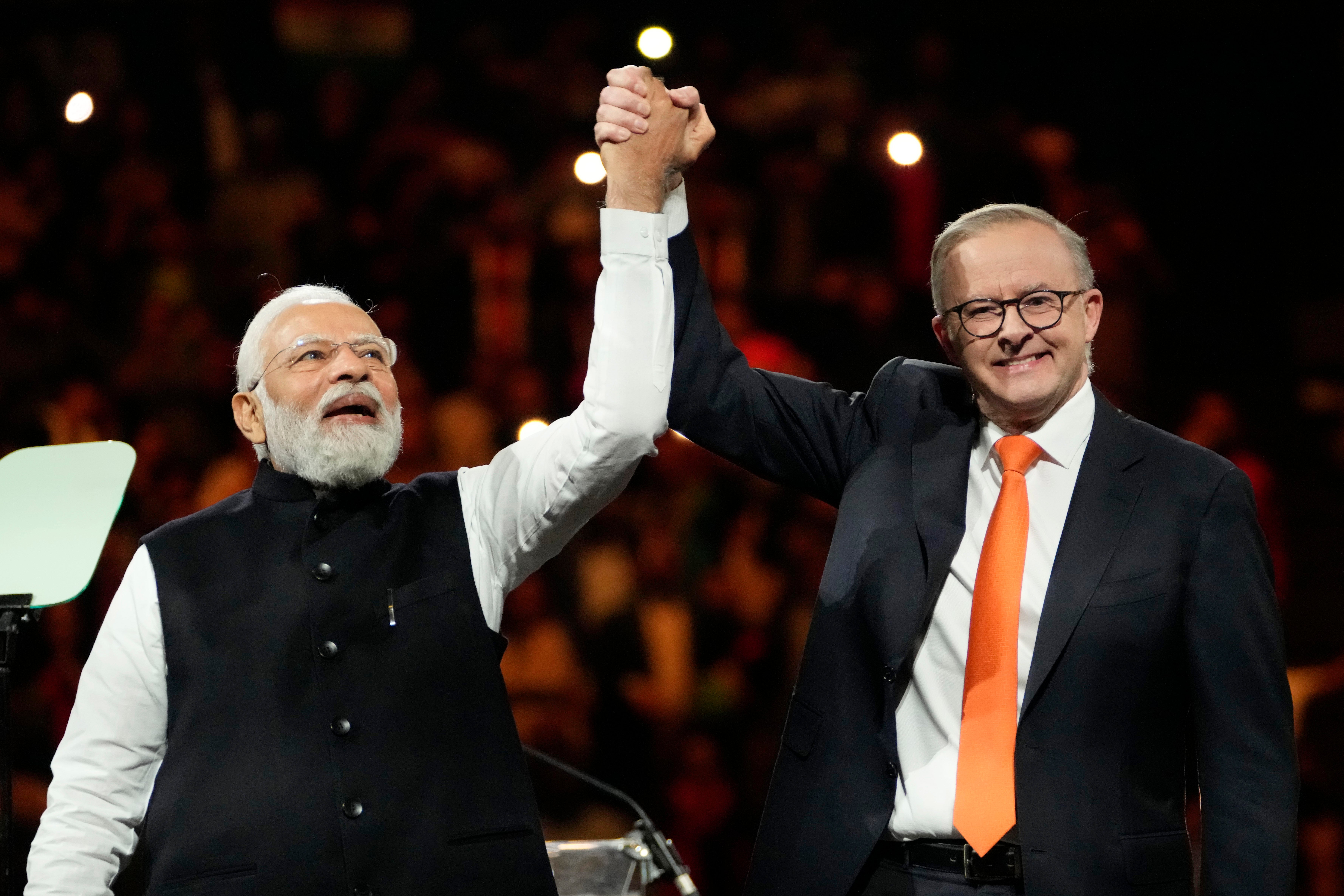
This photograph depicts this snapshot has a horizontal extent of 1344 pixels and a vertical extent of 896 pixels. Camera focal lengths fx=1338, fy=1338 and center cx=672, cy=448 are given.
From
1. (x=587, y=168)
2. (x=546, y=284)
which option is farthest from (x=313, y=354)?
(x=587, y=168)

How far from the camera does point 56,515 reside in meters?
2.04

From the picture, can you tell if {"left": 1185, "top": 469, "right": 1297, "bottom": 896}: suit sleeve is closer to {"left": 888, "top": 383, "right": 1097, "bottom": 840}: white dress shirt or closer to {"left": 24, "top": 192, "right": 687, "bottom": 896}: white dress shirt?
{"left": 888, "top": 383, "right": 1097, "bottom": 840}: white dress shirt

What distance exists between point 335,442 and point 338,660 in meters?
A: 0.32

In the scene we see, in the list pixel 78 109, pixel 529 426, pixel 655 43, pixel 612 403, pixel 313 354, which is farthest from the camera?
pixel 655 43

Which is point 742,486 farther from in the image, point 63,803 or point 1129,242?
point 63,803

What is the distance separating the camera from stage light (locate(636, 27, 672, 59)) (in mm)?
4918

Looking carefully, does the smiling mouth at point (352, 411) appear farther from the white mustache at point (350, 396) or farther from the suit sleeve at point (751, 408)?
the suit sleeve at point (751, 408)

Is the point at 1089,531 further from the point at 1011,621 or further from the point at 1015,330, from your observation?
the point at 1015,330

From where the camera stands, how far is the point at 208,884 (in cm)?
182

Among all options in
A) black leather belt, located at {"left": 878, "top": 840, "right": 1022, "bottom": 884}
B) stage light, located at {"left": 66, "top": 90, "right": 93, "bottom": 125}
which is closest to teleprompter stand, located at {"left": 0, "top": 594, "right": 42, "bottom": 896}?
black leather belt, located at {"left": 878, "top": 840, "right": 1022, "bottom": 884}

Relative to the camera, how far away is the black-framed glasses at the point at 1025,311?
6.40ft

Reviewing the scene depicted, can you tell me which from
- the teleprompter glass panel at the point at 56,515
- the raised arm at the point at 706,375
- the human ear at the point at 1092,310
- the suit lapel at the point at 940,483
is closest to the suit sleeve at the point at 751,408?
the raised arm at the point at 706,375

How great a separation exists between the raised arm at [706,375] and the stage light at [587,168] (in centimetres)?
294

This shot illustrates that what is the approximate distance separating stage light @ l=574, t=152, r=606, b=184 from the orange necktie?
10.8 ft
